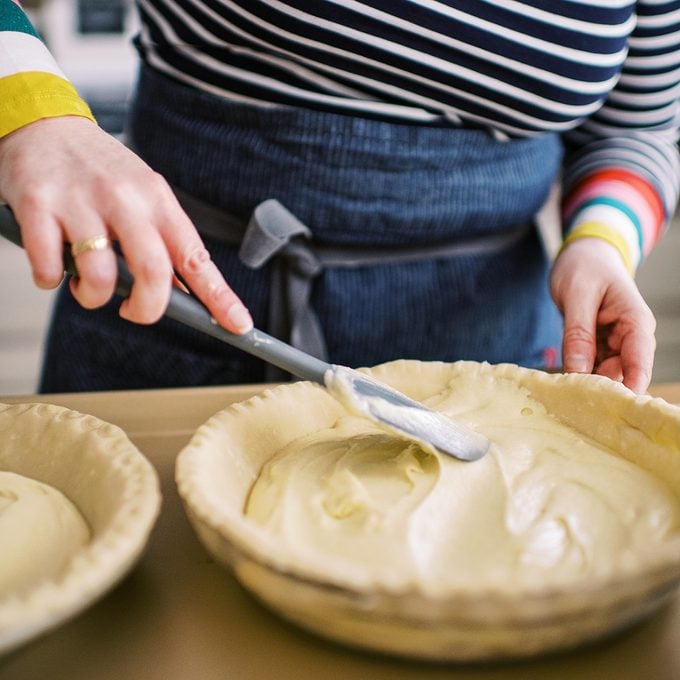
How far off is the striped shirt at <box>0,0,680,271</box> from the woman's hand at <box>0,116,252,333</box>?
0.95 feet

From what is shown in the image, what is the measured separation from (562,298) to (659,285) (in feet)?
5.81

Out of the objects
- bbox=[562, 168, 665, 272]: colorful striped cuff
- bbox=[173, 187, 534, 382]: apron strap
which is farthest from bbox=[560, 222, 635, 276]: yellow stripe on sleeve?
bbox=[173, 187, 534, 382]: apron strap

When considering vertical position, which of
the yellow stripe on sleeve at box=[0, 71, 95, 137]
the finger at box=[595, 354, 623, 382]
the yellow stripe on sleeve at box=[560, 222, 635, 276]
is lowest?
the finger at box=[595, 354, 623, 382]

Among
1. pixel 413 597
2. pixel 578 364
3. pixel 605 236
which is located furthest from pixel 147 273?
pixel 605 236

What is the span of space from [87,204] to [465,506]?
0.30 meters

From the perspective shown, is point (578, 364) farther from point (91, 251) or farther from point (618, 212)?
point (91, 251)

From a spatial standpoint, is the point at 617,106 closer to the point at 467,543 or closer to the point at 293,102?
the point at 293,102

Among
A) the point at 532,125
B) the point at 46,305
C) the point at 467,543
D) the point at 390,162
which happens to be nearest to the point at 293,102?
the point at 390,162

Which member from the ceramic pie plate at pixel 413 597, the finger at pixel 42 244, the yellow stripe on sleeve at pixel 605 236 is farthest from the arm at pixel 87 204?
the yellow stripe on sleeve at pixel 605 236

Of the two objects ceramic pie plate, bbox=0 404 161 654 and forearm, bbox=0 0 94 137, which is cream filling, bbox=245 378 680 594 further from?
forearm, bbox=0 0 94 137

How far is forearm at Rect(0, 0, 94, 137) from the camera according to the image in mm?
591

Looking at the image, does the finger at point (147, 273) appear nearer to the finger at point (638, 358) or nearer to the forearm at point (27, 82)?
the forearm at point (27, 82)

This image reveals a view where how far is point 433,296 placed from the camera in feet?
3.04

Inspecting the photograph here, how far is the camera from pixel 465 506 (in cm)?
56
